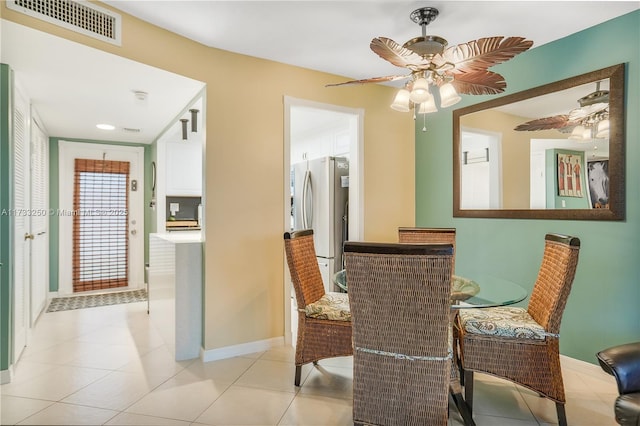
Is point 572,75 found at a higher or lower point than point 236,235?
higher

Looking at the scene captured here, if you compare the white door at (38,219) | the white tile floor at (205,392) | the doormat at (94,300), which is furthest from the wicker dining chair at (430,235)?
the doormat at (94,300)

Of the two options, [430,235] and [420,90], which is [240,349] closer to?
[430,235]

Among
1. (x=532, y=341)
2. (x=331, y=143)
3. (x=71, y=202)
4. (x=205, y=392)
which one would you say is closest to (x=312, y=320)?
(x=205, y=392)

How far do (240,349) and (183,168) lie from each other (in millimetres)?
2777

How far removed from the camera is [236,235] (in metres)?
2.81

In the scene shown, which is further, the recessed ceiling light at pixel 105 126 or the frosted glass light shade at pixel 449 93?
the recessed ceiling light at pixel 105 126

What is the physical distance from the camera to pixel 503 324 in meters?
1.92

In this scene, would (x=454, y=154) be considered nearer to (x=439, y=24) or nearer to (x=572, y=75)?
(x=572, y=75)

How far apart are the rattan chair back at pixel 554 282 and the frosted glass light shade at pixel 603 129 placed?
0.91m

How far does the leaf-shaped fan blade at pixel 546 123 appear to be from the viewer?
2582 mm

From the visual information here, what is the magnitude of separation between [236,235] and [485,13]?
2.39 metres

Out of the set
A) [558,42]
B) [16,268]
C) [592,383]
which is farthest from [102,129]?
[592,383]

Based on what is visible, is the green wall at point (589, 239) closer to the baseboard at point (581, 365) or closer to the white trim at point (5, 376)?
the baseboard at point (581, 365)

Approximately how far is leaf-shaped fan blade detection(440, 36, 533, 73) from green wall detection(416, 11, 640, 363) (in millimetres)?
850
